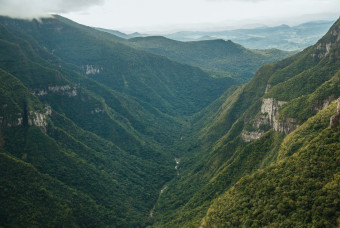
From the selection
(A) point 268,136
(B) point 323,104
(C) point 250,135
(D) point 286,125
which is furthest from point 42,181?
(B) point 323,104

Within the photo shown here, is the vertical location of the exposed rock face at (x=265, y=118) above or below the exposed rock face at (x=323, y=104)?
below

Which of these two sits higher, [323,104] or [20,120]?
[323,104]

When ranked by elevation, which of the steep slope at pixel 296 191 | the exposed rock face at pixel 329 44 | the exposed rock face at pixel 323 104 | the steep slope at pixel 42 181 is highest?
the exposed rock face at pixel 329 44

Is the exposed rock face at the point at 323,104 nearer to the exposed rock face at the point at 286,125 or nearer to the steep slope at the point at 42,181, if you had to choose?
the exposed rock face at the point at 286,125

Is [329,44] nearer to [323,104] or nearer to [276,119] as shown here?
[276,119]

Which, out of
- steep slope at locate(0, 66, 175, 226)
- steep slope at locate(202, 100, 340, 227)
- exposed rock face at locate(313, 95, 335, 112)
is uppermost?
exposed rock face at locate(313, 95, 335, 112)

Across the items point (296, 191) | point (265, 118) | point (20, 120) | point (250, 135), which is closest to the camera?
point (296, 191)

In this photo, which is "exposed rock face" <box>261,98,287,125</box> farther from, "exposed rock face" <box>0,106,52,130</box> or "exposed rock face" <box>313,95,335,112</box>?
"exposed rock face" <box>0,106,52,130</box>

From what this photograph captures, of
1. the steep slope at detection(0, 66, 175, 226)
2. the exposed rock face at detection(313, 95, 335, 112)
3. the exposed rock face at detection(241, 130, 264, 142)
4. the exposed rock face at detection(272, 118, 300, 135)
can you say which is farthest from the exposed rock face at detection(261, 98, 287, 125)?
the steep slope at detection(0, 66, 175, 226)

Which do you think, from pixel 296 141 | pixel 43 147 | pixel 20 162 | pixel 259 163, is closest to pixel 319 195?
pixel 296 141

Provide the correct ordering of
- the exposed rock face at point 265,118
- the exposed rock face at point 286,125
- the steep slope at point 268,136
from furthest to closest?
1. the exposed rock face at point 265,118
2. the exposed rock face at point 286,125
3. the steep slope at point 268,136

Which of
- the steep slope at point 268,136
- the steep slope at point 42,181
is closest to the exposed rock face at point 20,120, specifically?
the steep slope at point 42,181
